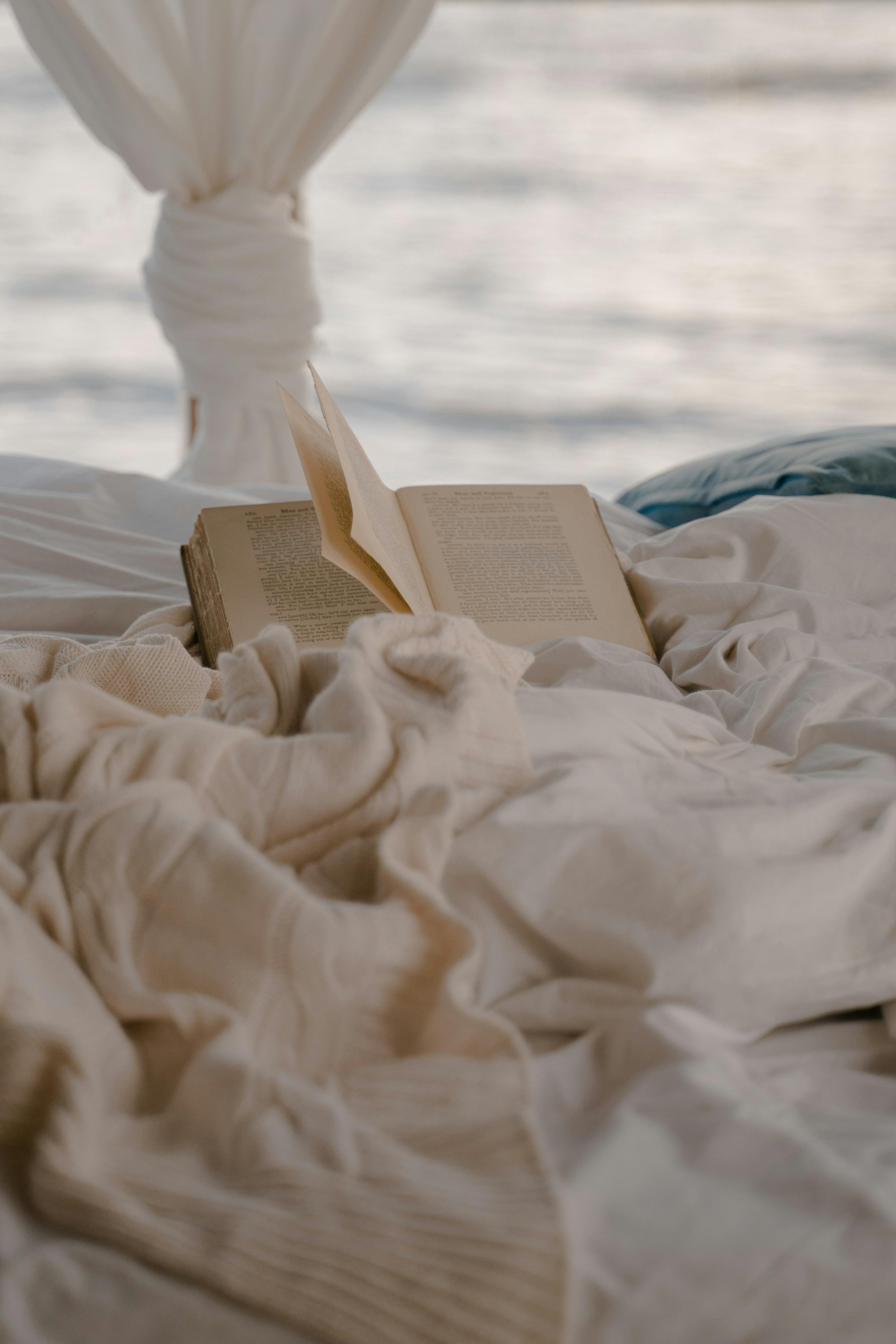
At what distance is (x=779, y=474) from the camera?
1.40 m

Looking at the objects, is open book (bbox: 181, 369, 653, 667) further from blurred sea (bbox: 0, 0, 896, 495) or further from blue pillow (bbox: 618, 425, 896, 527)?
blurred sea (bbox: 0, 0, 896, 495)

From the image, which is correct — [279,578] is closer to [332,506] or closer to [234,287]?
[332,506]

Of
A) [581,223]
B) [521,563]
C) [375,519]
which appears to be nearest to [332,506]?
[375,519]

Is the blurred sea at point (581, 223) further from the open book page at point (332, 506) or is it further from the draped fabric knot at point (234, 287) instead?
the open book page at point (332, 506)

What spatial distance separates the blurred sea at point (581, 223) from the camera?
3756 millimetres

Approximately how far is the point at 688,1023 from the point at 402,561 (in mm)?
541

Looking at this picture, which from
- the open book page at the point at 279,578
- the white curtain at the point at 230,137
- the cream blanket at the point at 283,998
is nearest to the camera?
the cream blanket at the point at 283,998

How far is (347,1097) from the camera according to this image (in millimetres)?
461

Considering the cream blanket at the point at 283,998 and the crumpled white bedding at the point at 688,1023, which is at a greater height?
the cream blanket at the point at 283,998

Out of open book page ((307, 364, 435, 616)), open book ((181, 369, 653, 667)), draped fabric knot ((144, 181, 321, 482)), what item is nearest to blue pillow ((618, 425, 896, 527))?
open book ((181, 369, 653, 667))

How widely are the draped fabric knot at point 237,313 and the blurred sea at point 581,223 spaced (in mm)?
1706

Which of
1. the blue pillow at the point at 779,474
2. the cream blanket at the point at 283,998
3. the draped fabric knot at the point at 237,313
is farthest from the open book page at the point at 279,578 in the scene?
the draped fabric knot at the point at 237,313

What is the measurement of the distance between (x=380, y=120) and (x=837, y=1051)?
13.2ft

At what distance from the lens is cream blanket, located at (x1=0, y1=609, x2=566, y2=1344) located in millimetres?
384
